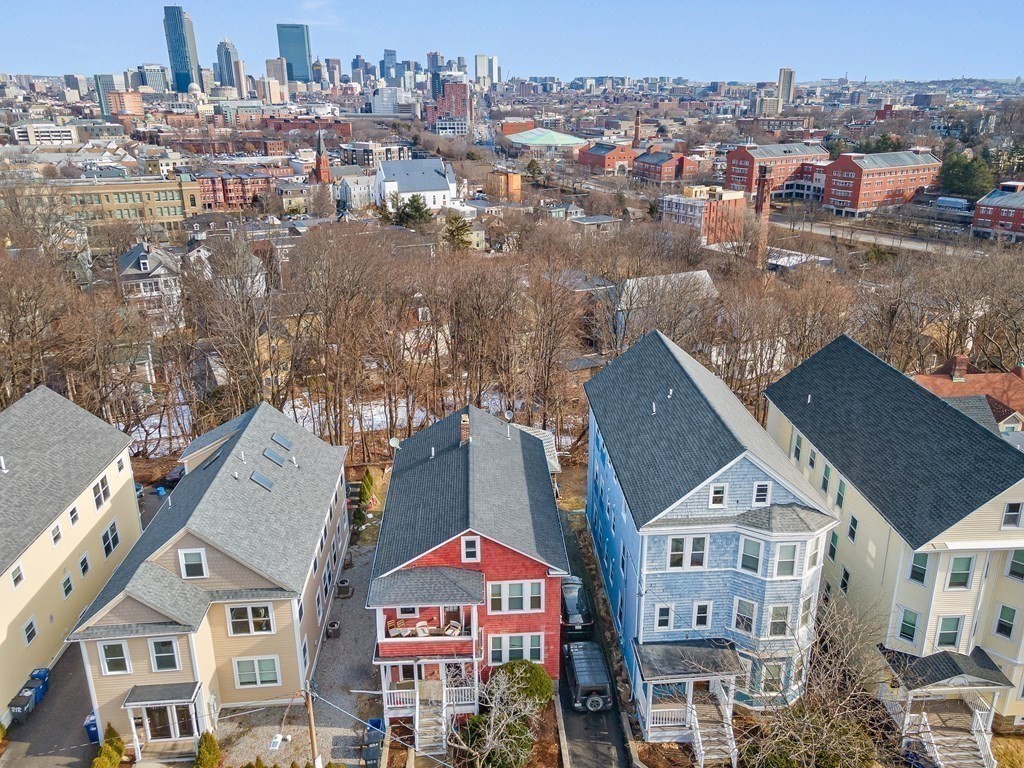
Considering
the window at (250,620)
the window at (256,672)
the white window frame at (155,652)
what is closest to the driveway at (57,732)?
the white window frame at (155,652)

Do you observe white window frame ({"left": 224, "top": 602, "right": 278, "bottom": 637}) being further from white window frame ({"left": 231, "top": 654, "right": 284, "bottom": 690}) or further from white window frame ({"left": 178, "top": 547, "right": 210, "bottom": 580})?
white window frame ({"left": 178, "top": 547, "right": 210, "bottom": 580})

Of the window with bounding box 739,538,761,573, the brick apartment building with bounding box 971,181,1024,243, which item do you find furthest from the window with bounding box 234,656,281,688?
the brick apartment building with bounding box 971,181,1024,243

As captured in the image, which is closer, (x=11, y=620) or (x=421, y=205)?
(x=11, y=620)

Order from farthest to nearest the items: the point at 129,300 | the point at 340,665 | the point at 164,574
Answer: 1. the point at 129,300
2. the point at 340,665
3. the point at 164,574

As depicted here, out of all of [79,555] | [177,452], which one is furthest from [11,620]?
[177,452]

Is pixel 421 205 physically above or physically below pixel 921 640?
above

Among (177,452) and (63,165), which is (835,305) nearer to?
(177,452)

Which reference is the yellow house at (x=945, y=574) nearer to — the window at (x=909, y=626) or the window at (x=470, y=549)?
the window at (x=909, y=626)
